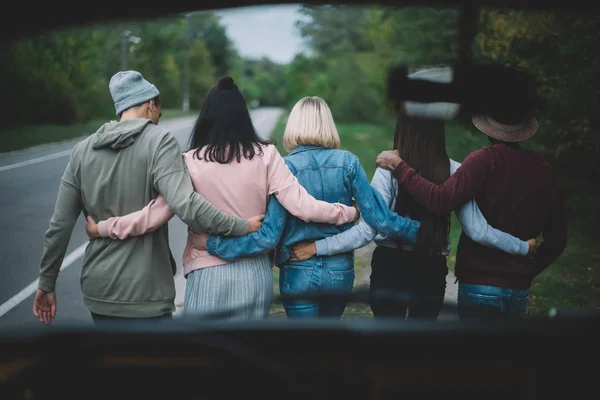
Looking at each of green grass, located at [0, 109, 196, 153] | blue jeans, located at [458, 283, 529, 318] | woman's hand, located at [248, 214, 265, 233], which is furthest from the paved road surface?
blue jeans, located at [458, 283, 529, 318]

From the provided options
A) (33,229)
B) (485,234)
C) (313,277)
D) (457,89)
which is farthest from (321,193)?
(33,229)

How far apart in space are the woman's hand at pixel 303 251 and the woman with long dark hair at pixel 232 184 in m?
0.22

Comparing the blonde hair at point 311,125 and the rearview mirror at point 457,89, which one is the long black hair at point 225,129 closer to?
the blonde hair at point 311,125

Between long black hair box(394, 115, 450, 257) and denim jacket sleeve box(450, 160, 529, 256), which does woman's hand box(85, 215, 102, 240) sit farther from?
denim jacket sleeve box(450, 160, 529, 256)

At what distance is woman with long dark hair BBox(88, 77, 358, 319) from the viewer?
301 centimetres

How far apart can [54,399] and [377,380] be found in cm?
70

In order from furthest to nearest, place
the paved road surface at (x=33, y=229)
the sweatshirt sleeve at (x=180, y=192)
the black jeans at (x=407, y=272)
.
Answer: the black jeans at (x=407, y=272)
the sweatshirt sleeve at (x=180, y=192)
the paved road surface at (x=33, y=229)

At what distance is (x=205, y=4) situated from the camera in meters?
1.45

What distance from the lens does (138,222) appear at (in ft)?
→ 9.07

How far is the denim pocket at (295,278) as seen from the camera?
10.9ft

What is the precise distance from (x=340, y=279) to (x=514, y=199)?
97 centimetres

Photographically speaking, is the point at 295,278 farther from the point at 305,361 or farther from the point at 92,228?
the point at 305,361

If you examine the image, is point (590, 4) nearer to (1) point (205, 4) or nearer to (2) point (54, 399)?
(1) point (205, 4)

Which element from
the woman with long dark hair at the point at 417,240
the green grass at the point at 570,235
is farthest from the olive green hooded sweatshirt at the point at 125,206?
the green grass at the point at 570,235
